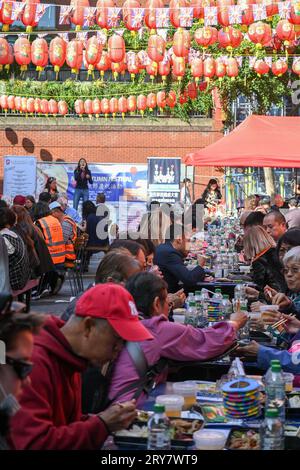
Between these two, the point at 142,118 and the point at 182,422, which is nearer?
the point at 182,422

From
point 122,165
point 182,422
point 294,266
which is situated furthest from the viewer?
point 122,165

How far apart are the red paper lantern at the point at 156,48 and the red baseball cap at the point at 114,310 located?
1905 centimetres

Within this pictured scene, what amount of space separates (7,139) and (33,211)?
21.7 m

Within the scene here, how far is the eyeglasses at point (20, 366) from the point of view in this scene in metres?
2.98

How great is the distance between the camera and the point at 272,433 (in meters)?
4.01

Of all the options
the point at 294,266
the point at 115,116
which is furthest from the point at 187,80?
the point at 294,266

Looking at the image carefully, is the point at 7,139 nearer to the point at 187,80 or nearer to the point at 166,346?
the point at 187,80

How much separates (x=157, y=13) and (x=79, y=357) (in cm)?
1595

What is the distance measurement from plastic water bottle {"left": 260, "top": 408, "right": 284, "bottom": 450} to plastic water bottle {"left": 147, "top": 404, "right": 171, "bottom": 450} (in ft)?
1.41

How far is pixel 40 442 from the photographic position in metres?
3.56

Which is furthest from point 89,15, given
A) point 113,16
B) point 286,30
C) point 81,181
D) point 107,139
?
point 107,139

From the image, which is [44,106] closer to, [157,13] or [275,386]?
[157,13]

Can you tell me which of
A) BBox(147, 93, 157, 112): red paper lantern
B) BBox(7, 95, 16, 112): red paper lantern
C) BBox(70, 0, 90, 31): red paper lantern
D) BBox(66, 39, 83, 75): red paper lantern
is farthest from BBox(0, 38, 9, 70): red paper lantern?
BBox(7, 95, 16, 112): red paper lantern

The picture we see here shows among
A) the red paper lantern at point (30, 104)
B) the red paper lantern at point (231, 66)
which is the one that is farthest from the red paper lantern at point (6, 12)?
the red paper lantern at point (30, 104)
